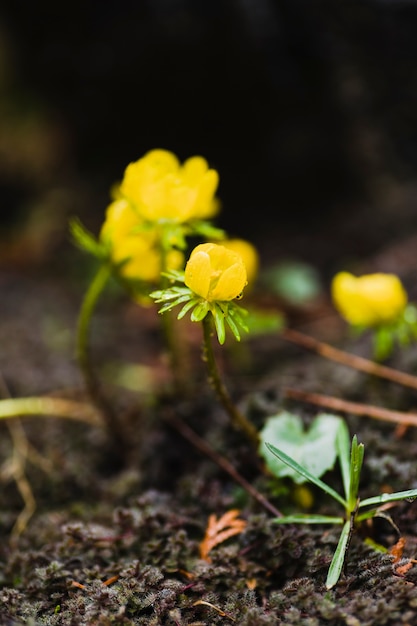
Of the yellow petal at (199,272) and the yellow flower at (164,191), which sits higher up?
the yellow flower at (164,191)

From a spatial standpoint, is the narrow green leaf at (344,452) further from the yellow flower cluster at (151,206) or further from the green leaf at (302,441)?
the yellow flower cluster at (151,206)

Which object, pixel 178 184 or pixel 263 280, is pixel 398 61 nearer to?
pixel 263 280

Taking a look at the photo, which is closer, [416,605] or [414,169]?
[416,605]

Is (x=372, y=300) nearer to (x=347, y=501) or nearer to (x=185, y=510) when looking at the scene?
(x=347, y=501)

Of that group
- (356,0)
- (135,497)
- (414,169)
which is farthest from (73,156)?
(135,497)

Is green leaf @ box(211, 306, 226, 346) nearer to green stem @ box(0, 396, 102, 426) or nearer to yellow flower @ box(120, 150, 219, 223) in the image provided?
yellow flower @ box(120, 150, 219, 223)

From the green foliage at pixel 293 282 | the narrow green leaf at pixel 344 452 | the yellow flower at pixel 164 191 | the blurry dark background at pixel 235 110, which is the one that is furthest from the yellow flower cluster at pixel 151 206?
the blurry dark background at pixel 235 110
